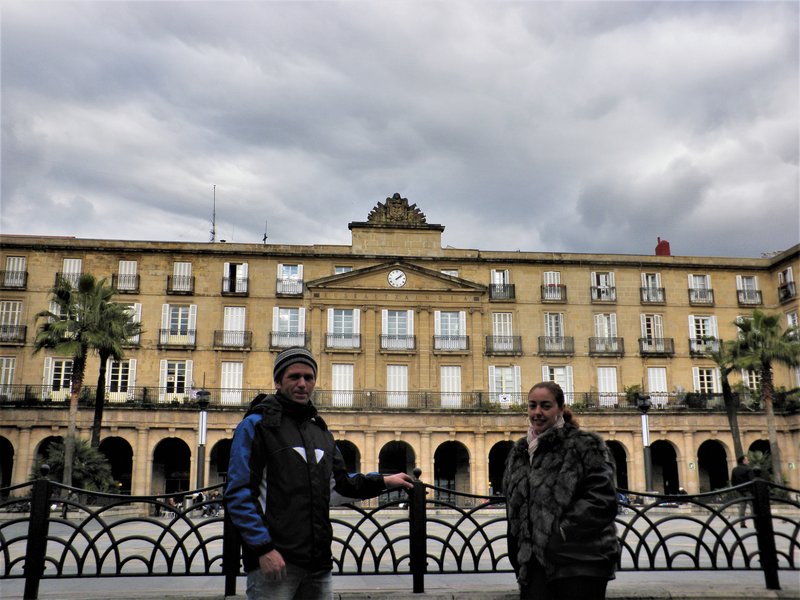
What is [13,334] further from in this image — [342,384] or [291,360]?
[291,360]

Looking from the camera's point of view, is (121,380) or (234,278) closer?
(121,380)

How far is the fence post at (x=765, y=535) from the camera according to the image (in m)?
7.50

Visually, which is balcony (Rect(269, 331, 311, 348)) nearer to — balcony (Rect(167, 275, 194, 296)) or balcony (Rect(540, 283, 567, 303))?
balcony (Rect(167, 275, 194, 296))

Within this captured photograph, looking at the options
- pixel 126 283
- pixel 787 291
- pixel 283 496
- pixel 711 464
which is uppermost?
pixel 126 283

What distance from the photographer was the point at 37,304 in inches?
1578

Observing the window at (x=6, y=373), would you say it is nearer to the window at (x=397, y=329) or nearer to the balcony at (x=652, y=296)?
the window at (x=397, y=329)

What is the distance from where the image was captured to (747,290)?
145 feet

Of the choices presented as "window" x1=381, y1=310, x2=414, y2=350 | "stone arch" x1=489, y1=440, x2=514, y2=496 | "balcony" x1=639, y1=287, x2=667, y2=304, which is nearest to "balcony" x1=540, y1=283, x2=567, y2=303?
"balcony" x1=639, y1=287, x2=667, y2=304

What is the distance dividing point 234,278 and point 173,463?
11253 mm

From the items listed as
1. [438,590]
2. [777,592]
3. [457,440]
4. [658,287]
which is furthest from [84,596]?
[658,287]

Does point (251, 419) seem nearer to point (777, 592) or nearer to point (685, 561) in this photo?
point (777, 592)

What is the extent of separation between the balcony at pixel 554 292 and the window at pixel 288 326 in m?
14.7

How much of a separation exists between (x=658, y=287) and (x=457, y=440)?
53.4 ft

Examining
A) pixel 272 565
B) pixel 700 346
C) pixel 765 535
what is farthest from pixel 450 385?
pixel 272 565
